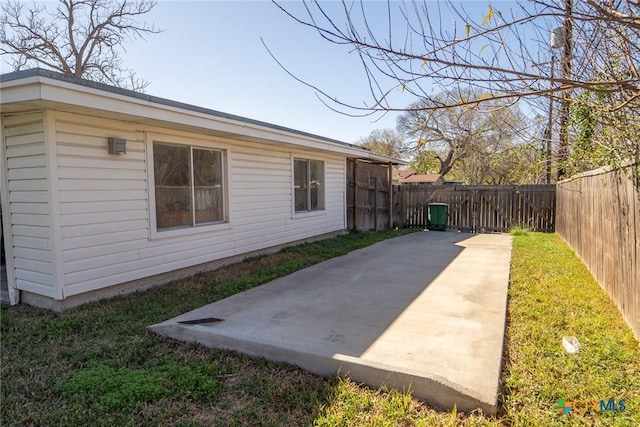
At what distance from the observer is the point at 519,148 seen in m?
4.51

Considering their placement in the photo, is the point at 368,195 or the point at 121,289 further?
the point at 368,195

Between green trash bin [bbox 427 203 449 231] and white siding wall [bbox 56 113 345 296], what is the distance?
290 inches

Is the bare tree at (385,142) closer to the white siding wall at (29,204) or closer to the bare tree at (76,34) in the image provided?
the bare tree at (76,34)

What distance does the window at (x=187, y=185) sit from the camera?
18.4ft

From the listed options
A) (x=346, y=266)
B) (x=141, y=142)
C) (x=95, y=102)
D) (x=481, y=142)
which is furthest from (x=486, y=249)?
(x=481, y=142)

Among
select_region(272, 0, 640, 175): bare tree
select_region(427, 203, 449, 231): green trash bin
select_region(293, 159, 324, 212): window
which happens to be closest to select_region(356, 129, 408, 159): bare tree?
select_region(427, 203, 449, 231): green trash bin

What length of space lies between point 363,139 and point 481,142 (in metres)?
17.3

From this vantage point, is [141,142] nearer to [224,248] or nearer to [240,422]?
[224,248]

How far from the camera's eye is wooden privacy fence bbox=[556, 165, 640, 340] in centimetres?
355

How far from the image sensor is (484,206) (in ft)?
41.4

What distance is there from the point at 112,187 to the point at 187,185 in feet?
4.15

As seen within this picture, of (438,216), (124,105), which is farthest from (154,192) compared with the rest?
(438,216)

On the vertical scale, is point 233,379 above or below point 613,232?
below

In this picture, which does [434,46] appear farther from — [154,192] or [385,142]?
[385,142]
